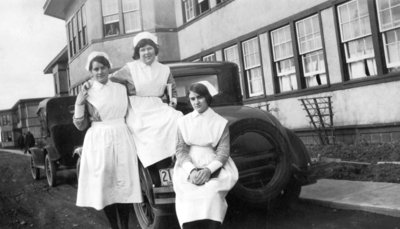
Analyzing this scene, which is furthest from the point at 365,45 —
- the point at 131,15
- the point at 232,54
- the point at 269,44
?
the point at 131,15

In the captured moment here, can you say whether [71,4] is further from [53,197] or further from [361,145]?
[361,145]

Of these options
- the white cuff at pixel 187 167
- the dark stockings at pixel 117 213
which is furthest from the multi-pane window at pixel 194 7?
the white cuff at pixel 187 167

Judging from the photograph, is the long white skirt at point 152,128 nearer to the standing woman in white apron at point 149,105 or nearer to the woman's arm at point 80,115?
the standing woman in white apron at point 149,105

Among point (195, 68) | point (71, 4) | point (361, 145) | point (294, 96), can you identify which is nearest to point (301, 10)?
point (294, 96)

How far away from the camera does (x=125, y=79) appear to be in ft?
13.6

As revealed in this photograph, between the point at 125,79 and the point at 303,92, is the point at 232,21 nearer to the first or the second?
the point at 303,92

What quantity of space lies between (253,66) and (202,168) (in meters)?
10.7

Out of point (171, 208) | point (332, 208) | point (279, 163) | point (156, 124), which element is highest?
point (156, 124)

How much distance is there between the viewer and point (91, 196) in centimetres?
394

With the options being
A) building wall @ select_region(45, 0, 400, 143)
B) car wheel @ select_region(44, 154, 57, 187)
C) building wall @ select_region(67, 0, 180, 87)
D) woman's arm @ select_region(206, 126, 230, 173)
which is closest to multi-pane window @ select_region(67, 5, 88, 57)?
building wall @ select_region(45, 0, 400, 143)

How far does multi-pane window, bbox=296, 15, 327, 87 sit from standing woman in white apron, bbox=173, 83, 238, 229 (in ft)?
26.5

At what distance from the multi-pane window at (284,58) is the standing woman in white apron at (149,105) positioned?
8500 millimetres

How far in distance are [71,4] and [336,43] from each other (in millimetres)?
18010

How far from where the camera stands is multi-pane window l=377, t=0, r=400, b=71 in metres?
8.90
